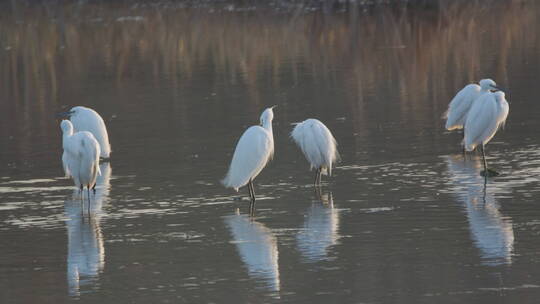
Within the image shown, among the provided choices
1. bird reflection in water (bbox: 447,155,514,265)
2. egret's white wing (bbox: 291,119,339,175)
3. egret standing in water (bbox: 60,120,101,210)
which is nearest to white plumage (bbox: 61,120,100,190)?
egret standing in water (bbox: 60,120,101,210)

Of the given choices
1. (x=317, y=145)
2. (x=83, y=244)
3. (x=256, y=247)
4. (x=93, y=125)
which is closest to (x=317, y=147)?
(x=317, y=145)

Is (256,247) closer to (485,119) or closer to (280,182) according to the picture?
(280,182)

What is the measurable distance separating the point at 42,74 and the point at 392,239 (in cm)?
1794

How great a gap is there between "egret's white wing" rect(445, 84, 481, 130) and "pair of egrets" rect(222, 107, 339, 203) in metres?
3.01

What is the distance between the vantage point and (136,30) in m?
36.1

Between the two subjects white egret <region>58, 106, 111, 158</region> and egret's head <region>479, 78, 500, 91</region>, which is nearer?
egret's head <region>479, 78, 500, 91</region>

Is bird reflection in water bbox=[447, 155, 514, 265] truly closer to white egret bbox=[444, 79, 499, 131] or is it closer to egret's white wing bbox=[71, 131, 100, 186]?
white egret bbox=[444, 79, 499, 131]

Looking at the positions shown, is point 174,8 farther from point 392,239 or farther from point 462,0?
point 392,239

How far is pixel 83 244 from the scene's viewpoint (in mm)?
11312

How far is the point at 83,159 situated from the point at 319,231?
2.99 m

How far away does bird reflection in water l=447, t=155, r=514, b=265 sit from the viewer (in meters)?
Answer: 10.1

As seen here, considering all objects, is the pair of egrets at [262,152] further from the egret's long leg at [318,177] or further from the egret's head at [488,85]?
the egret's head at [488,85]

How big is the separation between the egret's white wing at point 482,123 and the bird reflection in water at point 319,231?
2.13 meters

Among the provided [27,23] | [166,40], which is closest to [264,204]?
[166,40]
